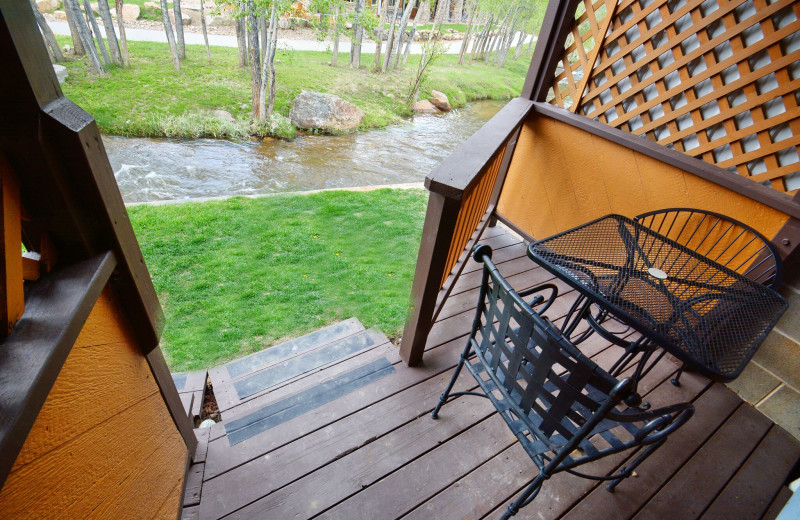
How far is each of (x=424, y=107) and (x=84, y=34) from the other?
7.80 metres

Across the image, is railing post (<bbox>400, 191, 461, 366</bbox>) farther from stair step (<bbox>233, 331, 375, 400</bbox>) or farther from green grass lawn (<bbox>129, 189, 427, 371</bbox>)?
green grass lawn (<bbox>129, 189, 427, 371</bbox>)

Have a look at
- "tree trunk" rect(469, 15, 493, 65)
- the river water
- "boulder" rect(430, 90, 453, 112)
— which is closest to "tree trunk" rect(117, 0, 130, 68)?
the river water

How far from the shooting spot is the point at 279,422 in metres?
1.57

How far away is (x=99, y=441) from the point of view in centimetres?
79

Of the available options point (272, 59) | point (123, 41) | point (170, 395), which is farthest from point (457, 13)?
point (170, 395)

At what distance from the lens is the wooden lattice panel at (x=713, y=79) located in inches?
65.0

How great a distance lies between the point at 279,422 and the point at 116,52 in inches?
390

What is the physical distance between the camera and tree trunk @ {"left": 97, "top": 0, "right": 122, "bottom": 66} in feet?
23.9

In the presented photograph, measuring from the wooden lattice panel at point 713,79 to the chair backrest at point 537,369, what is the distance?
147cm

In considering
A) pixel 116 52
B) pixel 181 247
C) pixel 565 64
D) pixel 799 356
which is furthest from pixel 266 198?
pixel 116 52

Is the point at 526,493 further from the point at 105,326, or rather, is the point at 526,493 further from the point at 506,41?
the point at 506,41

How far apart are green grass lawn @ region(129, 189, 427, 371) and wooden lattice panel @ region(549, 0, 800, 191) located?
191 centimetres

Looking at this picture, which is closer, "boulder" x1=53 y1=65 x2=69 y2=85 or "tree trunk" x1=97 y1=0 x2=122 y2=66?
"boulder" x1=53 y1=65 x2=69 y2=85

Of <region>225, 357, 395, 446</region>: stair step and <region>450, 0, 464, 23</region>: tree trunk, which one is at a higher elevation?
<region>450, 0, 464, 23</region>: tree trunk
